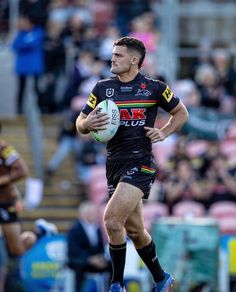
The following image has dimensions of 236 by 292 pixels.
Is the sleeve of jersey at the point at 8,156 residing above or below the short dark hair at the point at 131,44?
below

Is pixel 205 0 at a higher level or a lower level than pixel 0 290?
higher

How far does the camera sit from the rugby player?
39.5 feet

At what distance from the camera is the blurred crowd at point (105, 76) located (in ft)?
64.1

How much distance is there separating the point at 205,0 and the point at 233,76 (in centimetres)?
341

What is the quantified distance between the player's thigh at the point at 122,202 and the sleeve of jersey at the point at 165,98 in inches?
34.1

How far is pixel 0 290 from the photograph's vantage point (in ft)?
54.0

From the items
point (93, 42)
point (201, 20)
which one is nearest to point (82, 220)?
point (93, 42)

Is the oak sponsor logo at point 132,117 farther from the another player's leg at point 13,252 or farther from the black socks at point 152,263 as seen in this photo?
the another player's leg at point 13,252

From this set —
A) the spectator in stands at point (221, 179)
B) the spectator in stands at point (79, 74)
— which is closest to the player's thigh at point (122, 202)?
the spectator in stands at point (221, 179)

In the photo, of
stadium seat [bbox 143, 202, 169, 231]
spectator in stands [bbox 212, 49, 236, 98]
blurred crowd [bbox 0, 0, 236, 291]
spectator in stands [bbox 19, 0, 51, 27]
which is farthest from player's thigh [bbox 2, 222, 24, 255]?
spectator in stands [bbox 212, 49, 236, 98]

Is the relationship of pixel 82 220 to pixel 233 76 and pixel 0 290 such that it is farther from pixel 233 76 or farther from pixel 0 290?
pixel 233 76

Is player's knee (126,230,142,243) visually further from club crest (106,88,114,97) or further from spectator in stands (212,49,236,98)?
spectator in stands (212,49,236,98)

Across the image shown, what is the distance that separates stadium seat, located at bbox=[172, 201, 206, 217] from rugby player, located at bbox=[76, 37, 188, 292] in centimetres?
628

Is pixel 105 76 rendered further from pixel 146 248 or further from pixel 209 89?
pixel 146 248
